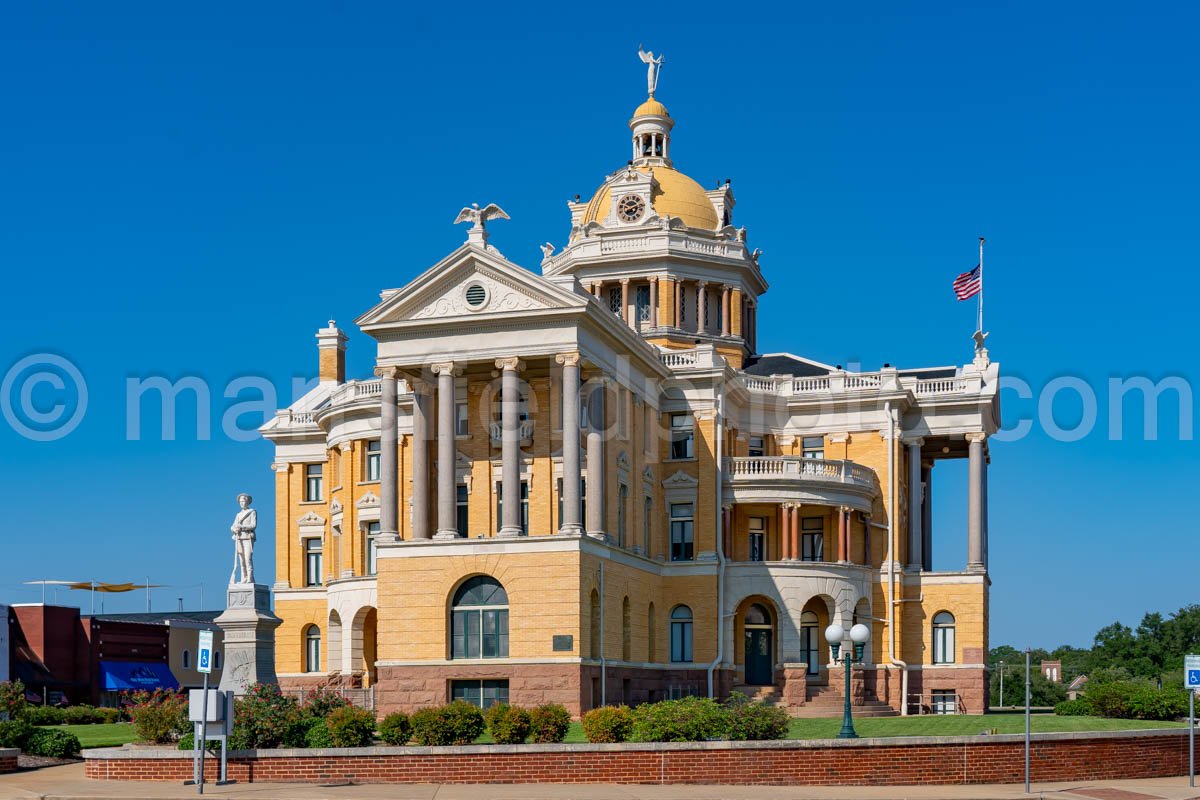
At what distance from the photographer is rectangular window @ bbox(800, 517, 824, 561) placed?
221ft

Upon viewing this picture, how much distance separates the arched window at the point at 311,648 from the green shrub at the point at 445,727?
118ft

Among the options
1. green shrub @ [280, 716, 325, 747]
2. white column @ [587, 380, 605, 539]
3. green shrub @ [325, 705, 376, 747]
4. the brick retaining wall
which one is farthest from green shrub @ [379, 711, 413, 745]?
white column @ [587, 380, 605, 539]

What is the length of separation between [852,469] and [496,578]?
60.8ft

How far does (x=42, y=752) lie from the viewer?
43719 mm

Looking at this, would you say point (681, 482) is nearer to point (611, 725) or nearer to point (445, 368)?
point (445, 368)

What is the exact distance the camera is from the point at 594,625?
182 feet

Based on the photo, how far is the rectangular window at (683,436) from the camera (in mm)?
65250

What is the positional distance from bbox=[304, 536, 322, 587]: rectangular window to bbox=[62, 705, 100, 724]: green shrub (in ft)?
37.0

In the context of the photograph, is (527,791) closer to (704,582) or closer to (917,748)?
(917,748)

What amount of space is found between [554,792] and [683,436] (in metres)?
32.6

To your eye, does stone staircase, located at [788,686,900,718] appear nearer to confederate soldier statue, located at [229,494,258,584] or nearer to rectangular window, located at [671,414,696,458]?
rectangular window, located at [671,414,696,458]

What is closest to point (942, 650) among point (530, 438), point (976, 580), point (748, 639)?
point (976, 580)

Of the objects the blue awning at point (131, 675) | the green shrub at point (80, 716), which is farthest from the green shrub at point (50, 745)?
the blue awning at point (131, 675)

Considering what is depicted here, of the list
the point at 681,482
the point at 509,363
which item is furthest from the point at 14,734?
the point at 681,482
